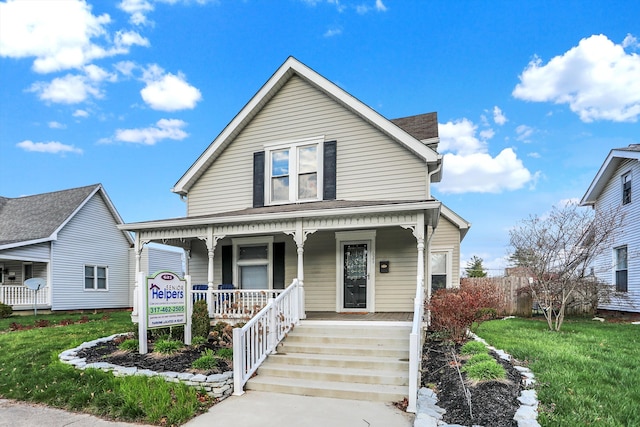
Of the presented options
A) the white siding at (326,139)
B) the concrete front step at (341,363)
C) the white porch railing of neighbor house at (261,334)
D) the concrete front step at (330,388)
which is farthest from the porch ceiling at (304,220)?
the concrete front step at (330,388)

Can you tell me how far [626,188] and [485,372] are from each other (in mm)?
14685

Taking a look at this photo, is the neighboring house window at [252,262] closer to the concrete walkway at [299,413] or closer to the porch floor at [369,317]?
the porch floor at [369,317]

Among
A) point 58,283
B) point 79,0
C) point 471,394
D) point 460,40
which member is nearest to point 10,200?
point 58,283

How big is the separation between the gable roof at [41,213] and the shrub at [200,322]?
13.1 meters

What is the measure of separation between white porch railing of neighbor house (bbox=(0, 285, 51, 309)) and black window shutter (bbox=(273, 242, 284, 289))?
42.3 ft

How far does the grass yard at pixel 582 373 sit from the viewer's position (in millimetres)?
4250

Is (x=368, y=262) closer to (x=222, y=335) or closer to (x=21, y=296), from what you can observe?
(x=222, y=335)

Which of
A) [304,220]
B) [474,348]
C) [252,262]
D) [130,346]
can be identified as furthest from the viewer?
[252,262]

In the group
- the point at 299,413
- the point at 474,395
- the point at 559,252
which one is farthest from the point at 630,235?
the point at 299,413

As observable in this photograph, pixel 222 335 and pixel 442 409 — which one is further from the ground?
pixel 442 409

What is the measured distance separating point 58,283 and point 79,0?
1311 centimetres

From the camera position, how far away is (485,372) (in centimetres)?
526

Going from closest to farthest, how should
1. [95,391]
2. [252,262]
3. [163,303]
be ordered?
1. [95,391]
2. [163,303]
3. [252,262]

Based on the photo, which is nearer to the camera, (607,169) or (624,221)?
(624,221)
